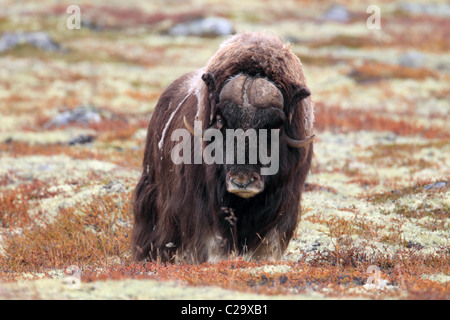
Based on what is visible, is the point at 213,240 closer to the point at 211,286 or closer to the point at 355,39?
the point at 211,286

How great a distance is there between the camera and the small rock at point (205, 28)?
39.3 m

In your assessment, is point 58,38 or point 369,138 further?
point 58,38

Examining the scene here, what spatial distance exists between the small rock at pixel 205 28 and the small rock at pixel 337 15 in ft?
33.1

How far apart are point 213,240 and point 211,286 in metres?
1.26

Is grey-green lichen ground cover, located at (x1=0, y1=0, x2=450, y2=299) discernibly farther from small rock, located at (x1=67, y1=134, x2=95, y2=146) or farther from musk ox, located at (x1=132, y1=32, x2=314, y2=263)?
musk ox, located at (x1=132, y1=32, x2=314, y2=263)

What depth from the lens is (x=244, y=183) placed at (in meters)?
4.82

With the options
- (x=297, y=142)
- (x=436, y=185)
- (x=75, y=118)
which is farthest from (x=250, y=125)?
(x=75, y=118)

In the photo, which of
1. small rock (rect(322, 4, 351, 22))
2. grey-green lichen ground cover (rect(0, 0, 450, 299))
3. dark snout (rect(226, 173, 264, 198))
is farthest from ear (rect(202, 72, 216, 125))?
small rock (rect(322, 4, 351, 22))

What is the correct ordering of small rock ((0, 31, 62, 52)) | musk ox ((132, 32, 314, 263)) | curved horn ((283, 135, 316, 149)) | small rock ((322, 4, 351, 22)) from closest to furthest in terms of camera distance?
musk ox ((132, 32, 314, 263)), curved horn ((283, 135, 316, 149)), small rock ((0, 31, 62, 52)), small rock ((322, 4, 351, 22))

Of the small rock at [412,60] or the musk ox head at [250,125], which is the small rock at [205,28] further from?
the musk ox head at [250,125]

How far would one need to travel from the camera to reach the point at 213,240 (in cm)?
573

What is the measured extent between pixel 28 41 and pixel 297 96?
3046 cm

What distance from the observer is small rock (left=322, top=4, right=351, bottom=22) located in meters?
45.8
